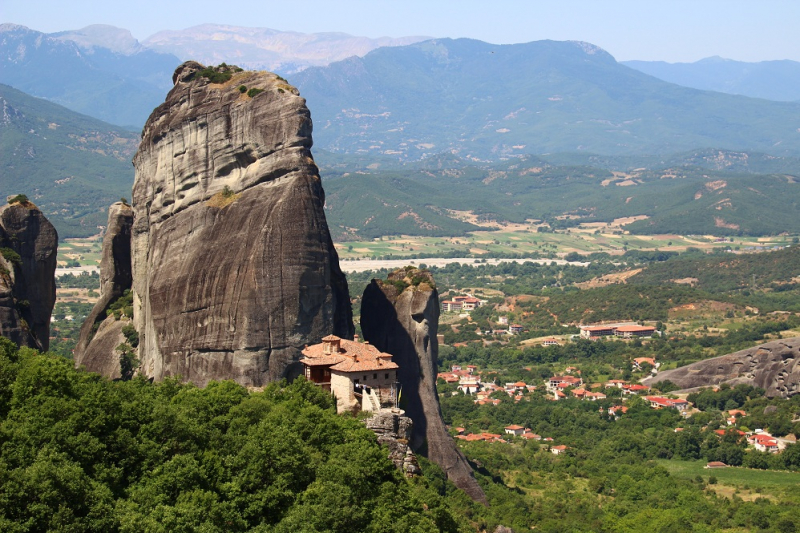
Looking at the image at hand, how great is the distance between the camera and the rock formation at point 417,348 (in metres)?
60.1

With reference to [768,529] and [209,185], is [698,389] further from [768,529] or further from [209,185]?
[209,185]

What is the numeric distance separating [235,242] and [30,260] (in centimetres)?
1359

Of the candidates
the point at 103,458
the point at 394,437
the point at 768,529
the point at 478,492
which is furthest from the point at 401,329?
the point at 103,458

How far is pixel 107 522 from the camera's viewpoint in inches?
1308

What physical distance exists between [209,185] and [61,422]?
2593 cm

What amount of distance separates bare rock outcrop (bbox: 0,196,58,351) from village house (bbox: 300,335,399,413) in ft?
48.3

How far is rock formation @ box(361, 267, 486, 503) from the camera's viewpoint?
6006 cm

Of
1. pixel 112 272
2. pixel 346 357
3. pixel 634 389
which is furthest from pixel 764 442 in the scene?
pixel 112 272

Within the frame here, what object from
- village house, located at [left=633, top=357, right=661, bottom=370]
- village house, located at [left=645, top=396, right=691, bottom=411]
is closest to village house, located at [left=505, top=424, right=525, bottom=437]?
village house, located at [left=645, top=396, right=691, bottom=411]

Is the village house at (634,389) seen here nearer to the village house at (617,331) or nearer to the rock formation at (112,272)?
the village house at (617,331)

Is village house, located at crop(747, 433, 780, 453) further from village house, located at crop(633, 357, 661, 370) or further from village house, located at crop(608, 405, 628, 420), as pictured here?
village house, located at crop(633, 357, 661, 370)

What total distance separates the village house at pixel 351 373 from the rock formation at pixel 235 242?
180 cm

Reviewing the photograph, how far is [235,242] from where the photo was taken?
57.1 meters

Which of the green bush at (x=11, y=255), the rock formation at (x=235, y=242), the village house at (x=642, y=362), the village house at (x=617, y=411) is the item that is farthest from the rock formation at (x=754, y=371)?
the green bush at (x=11, y=255)
